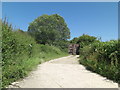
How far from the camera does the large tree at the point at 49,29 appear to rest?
866 inches

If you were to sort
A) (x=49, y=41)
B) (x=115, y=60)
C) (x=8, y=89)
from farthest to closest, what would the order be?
(x=49, y=41)
(x=115, y=60)
(x=8, y=89)

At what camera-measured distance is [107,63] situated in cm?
508

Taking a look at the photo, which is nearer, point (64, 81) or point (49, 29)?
point (64, 81)

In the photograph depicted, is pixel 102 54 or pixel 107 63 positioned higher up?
pixel 102 54

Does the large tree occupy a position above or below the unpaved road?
above

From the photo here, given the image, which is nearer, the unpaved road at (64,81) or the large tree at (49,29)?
the unpaved road at (64,81)

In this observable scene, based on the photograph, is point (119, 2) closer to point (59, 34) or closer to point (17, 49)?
point (17, 49)

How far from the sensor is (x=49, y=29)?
22172 mm

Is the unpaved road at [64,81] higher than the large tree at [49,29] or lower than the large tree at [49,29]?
lower

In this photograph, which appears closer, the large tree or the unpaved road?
the unpaved road

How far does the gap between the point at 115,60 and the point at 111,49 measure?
1.96ft

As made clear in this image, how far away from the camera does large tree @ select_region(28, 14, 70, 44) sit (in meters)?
22.0

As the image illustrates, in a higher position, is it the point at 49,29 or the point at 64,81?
the point at 49,29

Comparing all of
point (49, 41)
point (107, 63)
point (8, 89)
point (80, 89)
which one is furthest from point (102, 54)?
point (49, 41)
